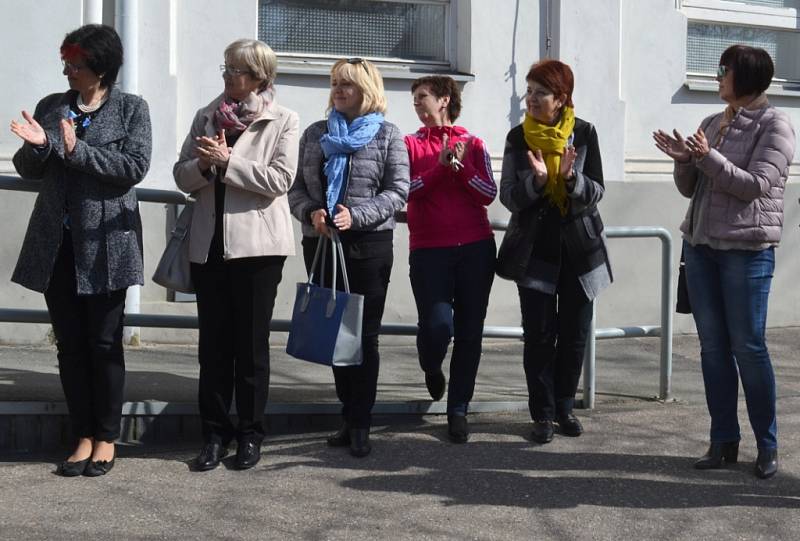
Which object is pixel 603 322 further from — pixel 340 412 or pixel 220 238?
pixel 220 238

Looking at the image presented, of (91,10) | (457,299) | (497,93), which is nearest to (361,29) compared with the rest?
(497,93)

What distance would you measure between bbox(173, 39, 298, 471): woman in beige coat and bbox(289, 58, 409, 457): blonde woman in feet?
0.61

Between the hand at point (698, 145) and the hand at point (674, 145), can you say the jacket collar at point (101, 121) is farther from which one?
the hand at point (698, 145)

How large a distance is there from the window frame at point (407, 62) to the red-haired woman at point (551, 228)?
316 cm

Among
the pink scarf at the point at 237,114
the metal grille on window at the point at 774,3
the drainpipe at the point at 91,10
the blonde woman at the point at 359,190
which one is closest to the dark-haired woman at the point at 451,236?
the blonde woman at the point at 359,190

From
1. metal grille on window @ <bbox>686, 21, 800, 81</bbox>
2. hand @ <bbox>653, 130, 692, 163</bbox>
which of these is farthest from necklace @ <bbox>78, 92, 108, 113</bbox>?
metal grille on window @ <bbox>686, 21, 800, 81</bbox>

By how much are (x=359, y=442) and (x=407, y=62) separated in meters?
4.30

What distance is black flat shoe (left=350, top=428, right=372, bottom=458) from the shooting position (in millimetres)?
5520

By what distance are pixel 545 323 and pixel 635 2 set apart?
4.58 m

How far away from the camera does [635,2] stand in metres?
9.60

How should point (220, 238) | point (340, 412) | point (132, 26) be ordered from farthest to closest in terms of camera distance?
point (132, 26) < point (340, 412) < point (220, 238)

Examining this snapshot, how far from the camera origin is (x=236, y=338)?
534 centimetres

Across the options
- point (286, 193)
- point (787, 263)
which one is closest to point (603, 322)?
point (787, 263)

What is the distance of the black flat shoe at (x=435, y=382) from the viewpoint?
6230 mm
